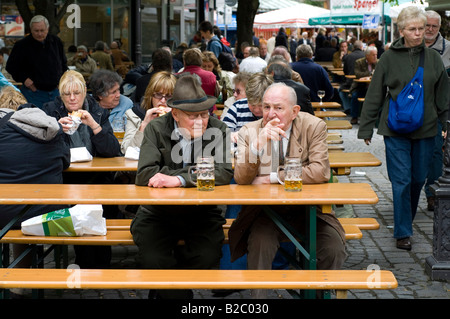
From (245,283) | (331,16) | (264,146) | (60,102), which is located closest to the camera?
(245,283)

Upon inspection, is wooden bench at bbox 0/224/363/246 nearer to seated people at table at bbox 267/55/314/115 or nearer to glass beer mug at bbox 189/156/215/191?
glass beer mug at bbox 189/156/215/191

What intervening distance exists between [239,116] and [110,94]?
4.41 feet

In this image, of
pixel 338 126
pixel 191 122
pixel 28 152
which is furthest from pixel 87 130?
pixel 338 126

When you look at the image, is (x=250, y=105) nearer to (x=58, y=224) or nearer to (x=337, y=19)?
(x=58, y=224)

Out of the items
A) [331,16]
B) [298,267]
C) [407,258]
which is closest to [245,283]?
[298,267]

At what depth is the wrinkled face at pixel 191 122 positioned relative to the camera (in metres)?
5.29

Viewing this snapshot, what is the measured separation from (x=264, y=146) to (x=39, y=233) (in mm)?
1656

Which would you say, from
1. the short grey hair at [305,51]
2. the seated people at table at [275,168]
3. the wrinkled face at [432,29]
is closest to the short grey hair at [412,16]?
the wrinkled face at [432,29]

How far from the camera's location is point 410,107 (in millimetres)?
6809

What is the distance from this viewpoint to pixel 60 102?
6.65 m

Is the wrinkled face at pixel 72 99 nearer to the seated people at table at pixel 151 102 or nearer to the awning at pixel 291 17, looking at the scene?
the seated people at table at pixel 151 102

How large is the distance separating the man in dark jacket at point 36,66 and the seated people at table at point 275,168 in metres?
6.50
